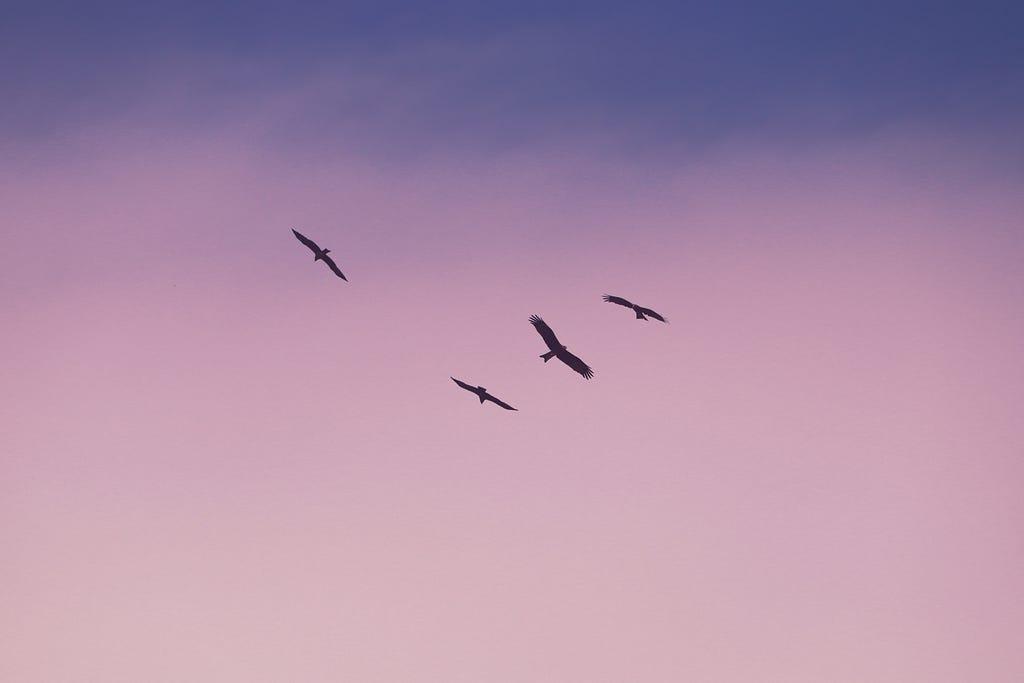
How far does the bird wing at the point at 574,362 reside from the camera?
40.3 metres

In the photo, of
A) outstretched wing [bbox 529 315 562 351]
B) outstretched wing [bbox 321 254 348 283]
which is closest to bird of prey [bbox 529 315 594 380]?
outstretched wing [bbox 529 315 562 351]

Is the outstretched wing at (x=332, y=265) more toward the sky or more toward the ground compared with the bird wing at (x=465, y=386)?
more toward the sky

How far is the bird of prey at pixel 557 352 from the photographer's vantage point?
40250 millimetres

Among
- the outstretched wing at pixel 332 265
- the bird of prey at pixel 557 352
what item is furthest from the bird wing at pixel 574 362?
the outstretched wing at pixel 332 265

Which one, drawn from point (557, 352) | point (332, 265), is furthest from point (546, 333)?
point (332, 265)

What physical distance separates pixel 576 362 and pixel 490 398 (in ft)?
16.7

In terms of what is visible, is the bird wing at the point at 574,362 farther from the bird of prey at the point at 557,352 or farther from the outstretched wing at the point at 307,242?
the outstretched wing at the point at 307,242

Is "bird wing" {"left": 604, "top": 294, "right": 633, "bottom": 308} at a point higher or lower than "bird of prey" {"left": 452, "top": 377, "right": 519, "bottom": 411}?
higher

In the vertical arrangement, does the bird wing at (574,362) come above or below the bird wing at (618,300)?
below

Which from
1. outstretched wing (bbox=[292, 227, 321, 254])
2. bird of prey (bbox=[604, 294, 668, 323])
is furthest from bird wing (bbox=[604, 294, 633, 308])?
outstretched wing (bbox=[292, 227, 321, 254])

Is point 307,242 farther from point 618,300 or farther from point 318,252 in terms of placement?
point 618,300

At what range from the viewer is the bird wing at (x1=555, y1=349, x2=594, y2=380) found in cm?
4028

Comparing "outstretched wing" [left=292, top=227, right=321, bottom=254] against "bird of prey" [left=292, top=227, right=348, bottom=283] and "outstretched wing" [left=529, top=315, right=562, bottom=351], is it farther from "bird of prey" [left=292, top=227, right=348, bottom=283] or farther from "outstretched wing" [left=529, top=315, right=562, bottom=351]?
"outstretched wing" [left=529, top=315, right=562, bottom=351]

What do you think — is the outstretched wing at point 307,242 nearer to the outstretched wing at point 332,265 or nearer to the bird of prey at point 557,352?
Result: the outstretched wing at point 332,265
